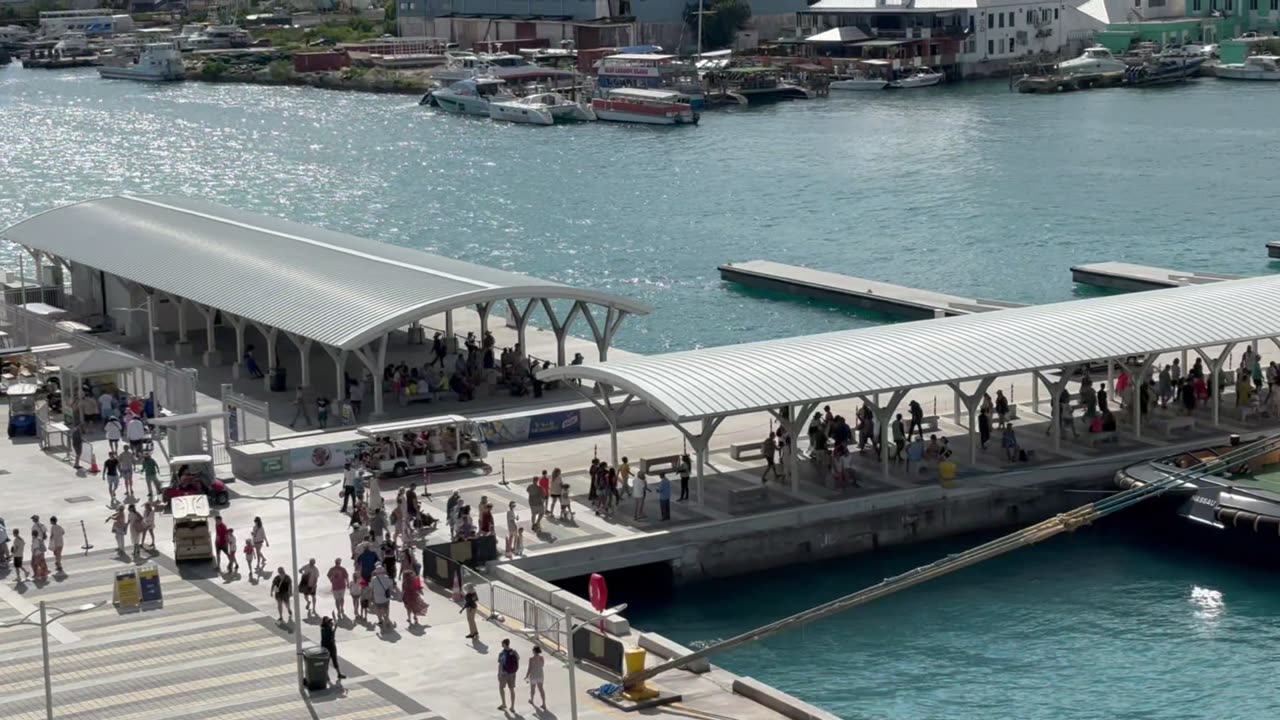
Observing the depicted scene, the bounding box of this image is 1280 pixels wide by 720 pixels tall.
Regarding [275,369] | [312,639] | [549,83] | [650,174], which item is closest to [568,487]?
[312,639]

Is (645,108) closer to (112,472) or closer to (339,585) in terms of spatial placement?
(112,472)

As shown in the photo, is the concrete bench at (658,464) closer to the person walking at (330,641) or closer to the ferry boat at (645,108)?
the person walking at (330,641)

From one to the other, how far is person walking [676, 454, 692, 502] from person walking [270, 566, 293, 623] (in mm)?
10042

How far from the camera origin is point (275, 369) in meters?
59.4

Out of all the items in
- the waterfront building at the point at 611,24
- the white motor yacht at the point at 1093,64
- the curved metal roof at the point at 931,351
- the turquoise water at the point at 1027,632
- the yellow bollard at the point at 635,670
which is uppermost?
the waterfront building at the point at 611,24

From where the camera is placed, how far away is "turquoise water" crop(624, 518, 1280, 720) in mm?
40031

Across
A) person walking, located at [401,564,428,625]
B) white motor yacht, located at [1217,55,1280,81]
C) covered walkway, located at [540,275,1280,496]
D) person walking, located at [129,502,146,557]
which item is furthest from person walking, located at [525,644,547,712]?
white motor yacht, located at [1217,55,1280,81]

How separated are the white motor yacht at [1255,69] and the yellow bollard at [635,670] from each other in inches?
5749

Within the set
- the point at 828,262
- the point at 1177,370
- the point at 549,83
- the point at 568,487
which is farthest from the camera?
the point at 549,83

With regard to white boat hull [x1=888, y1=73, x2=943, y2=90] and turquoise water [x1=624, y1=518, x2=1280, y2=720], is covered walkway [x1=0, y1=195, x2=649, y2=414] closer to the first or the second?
turquoise water [x1=624, y1=518, x2=1280, y2=720]

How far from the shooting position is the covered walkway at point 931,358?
46.2 metres

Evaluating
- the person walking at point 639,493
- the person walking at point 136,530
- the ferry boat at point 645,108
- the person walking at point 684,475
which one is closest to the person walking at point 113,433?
the person walking at point 136,530

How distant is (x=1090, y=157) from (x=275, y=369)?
78842mm

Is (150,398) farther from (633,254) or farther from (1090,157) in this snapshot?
(1090,157)
